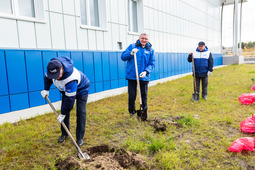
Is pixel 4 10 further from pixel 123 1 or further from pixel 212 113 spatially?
pixel 212 113

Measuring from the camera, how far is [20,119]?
473cm

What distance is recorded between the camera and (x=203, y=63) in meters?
6.23

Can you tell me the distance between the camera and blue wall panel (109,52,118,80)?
7.32 m

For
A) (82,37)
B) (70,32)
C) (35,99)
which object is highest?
(70,32)

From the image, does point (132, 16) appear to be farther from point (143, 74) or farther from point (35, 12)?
point (143, 74)

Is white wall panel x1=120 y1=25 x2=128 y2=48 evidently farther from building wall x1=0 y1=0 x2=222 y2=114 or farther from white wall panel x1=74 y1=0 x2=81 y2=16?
white wall panel x1=74 y1=0 x2=81 y2=16

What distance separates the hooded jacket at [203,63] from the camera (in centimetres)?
623

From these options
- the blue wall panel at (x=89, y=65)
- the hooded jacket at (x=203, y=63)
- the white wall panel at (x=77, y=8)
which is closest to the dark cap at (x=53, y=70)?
the blue wall panel at (x=89, y=65)

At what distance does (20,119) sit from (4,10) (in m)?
2.57

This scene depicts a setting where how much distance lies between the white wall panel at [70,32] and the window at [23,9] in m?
0.78

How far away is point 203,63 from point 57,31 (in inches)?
176

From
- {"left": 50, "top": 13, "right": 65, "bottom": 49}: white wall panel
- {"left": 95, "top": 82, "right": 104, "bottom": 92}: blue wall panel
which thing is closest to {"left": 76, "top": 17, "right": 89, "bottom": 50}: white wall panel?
{"left": 50, "top": 13, "right": 65, "bottom": 49}: white wall panel

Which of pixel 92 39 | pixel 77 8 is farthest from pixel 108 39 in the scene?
pixel 77 8

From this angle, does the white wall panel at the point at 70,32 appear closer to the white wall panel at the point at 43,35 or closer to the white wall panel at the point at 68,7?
the white wall panel at the point at 68,7
